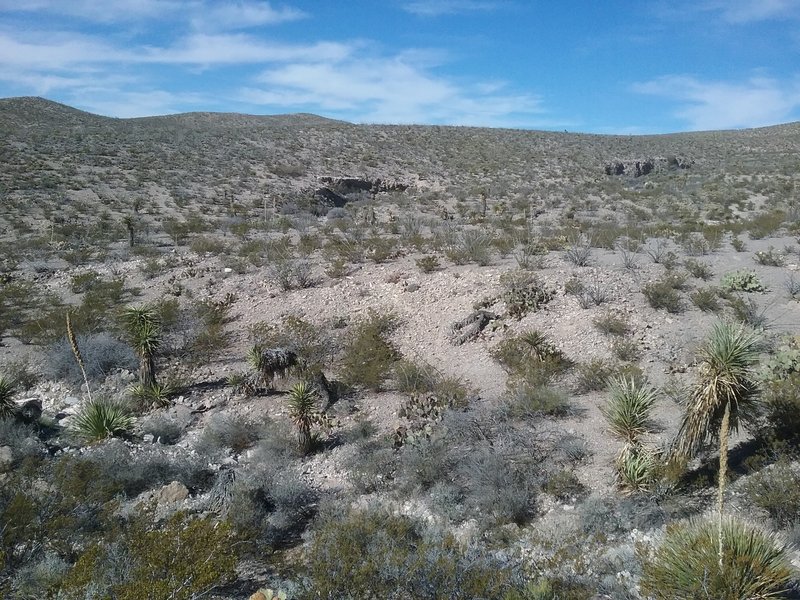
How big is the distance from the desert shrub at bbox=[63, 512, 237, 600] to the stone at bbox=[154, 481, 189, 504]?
5.76 feet

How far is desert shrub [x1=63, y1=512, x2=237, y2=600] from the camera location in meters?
5.04

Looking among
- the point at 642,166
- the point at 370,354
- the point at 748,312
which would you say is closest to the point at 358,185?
the point at 642,166

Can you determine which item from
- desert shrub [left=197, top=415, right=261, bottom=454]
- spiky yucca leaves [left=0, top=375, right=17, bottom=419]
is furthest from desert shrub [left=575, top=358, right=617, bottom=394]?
spiky yucca leaves [left=0, top=375, right=17, bottom=419]

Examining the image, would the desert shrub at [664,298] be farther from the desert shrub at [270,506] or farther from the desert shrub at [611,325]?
the desert shrub at [270,506]

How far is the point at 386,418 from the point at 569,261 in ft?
29.9

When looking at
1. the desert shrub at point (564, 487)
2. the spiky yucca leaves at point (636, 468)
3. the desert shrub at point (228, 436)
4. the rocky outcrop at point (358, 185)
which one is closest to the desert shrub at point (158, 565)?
the desert shrub at point (228, 436)

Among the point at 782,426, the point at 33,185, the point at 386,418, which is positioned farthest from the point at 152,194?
the point at 782,426

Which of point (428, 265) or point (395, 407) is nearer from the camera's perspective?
point (395, 407)

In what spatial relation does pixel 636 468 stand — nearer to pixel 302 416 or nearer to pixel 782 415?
pixel 782 415

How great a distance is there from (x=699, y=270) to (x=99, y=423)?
48.9 feet

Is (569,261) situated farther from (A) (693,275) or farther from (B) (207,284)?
(B) (207,284)

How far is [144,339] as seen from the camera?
11789 mm

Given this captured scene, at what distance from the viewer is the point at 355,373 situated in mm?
12039

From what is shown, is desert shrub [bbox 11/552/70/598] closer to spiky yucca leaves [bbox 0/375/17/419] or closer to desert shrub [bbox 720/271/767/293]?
spiky yucca leaves [bbox 0/375/17/419]
